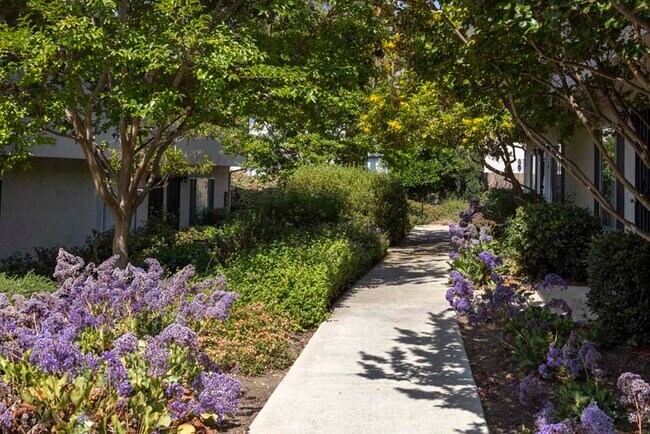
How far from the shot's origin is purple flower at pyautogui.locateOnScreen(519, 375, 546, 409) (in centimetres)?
512

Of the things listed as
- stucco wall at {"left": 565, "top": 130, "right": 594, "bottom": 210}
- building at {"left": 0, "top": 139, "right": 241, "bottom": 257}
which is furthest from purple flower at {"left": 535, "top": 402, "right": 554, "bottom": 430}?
building at {"left": 0, "top": 139, "right": 241, "bottom": 257}

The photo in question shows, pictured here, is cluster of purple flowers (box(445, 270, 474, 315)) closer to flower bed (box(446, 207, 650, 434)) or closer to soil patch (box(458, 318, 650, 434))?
flower bed (box(446, 207, 650, 434))

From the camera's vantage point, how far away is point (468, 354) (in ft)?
23.0

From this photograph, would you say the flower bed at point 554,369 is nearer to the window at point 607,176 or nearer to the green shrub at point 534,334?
the green shrub at point 534,334

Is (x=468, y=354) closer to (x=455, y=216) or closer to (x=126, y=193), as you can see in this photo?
(x=126, y=193)

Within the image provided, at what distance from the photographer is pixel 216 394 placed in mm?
4562

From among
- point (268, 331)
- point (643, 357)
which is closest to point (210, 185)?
point (268, 331)

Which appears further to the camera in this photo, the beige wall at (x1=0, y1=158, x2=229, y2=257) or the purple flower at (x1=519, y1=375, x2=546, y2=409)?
the beige wall at (x1=0, y1=158, x2=229, y2=257)

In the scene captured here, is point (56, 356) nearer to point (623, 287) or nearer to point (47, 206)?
point (623, 287)

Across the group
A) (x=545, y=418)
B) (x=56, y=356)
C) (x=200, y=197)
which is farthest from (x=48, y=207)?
(x=545, y=418)

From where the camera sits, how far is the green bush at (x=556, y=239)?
10.5m

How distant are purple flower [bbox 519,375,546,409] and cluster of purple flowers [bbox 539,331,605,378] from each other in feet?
0.93

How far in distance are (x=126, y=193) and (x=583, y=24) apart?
23.9 feet

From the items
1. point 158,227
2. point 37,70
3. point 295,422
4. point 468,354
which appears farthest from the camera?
point 158,227
